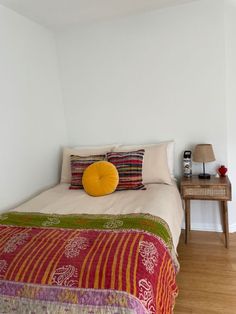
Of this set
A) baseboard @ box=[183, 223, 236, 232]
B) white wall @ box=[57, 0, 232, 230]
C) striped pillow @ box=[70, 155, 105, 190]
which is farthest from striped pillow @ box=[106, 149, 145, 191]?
baseboard @ box=[183, 223, 236, 232]

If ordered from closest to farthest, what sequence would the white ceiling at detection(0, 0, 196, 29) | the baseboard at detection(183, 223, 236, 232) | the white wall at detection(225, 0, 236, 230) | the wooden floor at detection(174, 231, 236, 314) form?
the wooden floor at detection(174, 231, 236, 314) → the white ceiling at detection(0, 0, 196, 29) → the white wall at detection(225, 0, 236, 230) → the baseboard at detection(183, 223, 236, 232)

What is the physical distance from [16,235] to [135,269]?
2.73ft

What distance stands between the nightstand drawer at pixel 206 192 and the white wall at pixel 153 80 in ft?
1.21

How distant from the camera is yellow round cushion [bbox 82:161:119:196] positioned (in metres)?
2.52

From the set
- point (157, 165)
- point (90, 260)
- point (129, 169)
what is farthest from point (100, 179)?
point (90, 260)

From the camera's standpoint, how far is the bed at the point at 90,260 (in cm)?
126

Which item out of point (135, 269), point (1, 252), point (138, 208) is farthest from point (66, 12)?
point (135, 269)

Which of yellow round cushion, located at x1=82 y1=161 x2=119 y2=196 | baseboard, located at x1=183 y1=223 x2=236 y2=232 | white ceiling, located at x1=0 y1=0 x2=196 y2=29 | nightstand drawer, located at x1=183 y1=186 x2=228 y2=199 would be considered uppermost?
white ceiling, located at x1=0 y1=0 x2=196 y2=29

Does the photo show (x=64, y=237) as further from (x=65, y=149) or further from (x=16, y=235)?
(x=65, y=149)

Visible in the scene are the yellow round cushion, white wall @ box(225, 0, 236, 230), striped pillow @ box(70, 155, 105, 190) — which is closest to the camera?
the yellow round cushion

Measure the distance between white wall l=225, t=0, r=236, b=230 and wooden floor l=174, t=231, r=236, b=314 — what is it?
433 millimetres

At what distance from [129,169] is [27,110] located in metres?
1.14

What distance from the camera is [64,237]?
1.69 meters

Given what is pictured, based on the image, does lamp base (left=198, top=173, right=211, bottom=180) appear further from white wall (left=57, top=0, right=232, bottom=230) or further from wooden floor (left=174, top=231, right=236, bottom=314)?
wooden floor (left=174, top=231, right=236, bottom=314)
